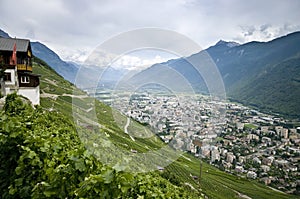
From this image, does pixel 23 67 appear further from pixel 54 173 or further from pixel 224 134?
pixel 224 134

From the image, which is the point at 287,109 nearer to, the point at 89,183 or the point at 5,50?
the point at 5,50

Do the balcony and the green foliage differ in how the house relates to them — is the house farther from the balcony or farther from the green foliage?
the green foliage

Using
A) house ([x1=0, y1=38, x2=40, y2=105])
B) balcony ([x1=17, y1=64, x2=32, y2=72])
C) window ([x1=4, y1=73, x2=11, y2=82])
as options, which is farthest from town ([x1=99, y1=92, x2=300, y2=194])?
balcony ([x1=17, y1=64, x2=32, y2=72])

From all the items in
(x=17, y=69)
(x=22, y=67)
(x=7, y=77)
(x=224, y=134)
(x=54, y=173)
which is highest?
(x=22, y=67)

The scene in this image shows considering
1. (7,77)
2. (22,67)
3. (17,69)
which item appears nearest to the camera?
(7,77)

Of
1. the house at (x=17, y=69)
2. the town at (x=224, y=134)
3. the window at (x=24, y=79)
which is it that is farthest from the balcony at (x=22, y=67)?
the town at (x=224, y=134)

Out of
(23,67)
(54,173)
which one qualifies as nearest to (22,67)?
(23,67)
